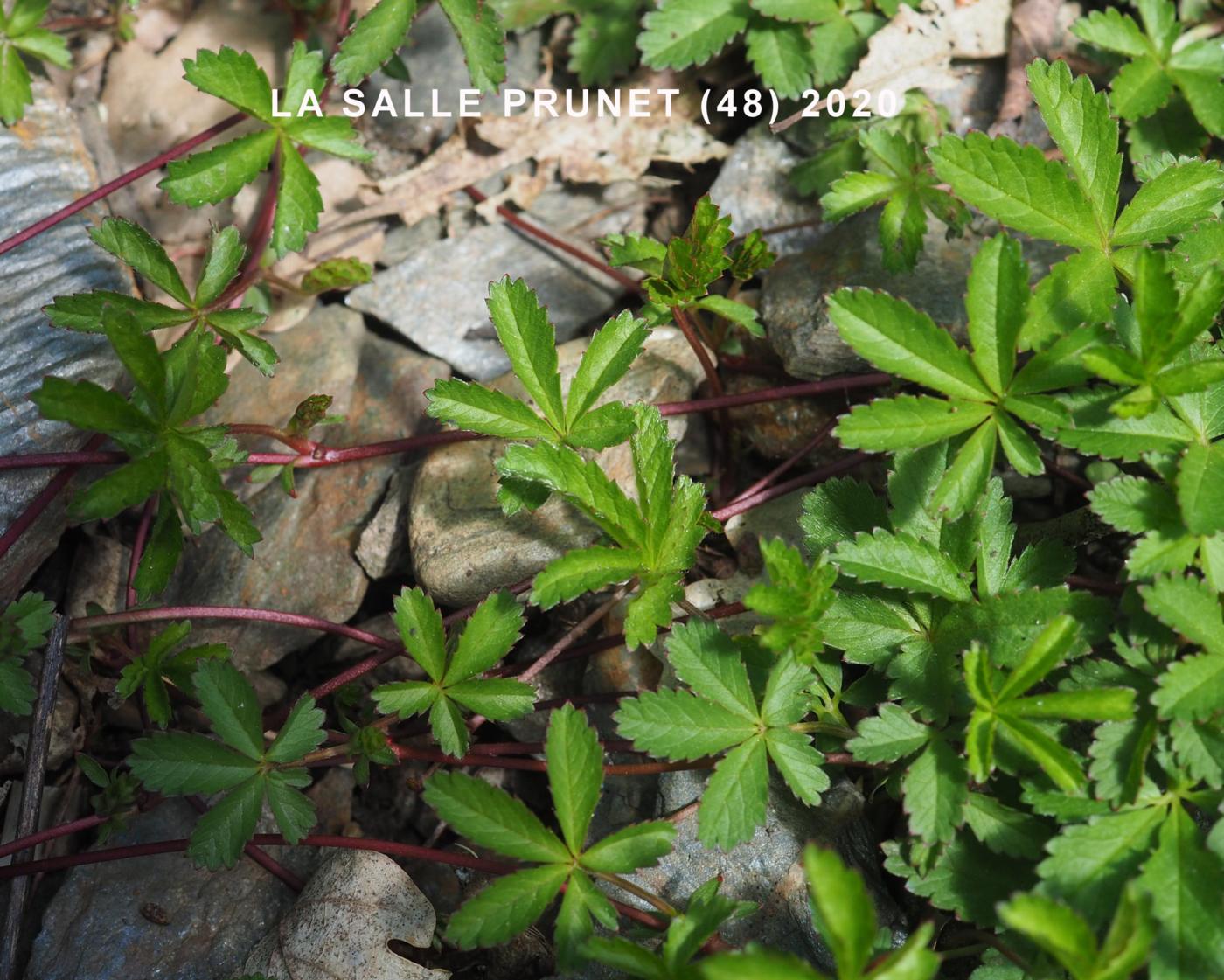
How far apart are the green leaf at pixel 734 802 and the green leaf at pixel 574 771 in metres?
0.21

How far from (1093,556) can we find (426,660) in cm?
159

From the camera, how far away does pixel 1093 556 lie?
2314 millimetres

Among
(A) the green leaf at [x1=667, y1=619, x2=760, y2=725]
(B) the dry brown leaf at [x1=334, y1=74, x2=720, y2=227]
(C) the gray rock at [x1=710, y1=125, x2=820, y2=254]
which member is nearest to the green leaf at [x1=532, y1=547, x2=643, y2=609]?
(A) the green leaf at [x1=667, y1=619, x2=760, y2=725]

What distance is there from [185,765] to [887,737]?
1.45 metres

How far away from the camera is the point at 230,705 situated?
2.09 meters

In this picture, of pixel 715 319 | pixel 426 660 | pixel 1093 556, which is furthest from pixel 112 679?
pixel 1093 556

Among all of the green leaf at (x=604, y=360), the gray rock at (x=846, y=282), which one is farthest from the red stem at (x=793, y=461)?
the green leaf at (x=604, y=360)

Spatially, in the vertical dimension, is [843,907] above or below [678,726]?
above

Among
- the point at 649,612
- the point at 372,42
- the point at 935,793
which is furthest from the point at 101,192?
the point at 935,793

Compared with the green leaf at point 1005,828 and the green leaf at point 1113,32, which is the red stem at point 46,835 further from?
the green leaf at point 1113,32

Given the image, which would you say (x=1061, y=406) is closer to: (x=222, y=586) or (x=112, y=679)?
(x=222, y=586)

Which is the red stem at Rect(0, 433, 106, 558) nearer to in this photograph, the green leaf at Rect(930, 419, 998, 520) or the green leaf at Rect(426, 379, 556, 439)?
the green leaf at Rect(426, 379, 556, 439)

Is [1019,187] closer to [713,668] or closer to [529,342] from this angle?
[529,342]

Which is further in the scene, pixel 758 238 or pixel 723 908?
pixel 758 238
